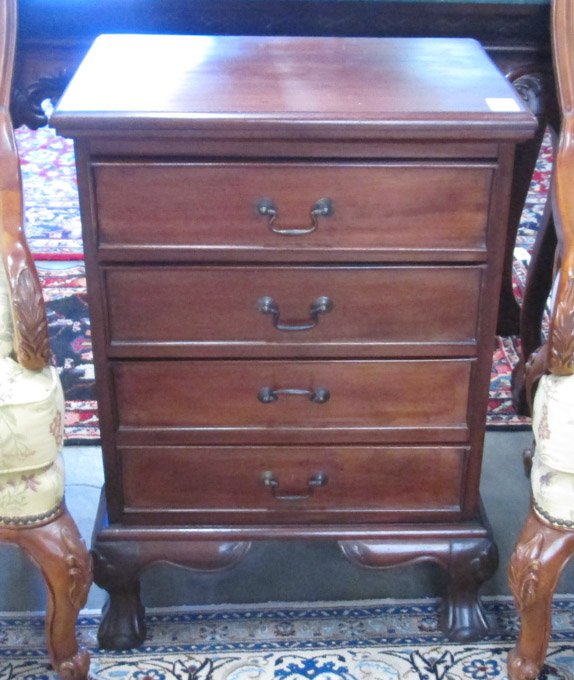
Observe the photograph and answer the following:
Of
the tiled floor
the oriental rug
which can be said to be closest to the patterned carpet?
the tiled floor

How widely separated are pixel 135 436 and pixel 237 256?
0.28 m

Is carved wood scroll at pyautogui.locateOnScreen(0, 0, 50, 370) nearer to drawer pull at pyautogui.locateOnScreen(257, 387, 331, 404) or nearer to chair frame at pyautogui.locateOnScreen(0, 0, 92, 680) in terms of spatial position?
chair frame at pyautogui.locateOnScreen(0, 0, 92, 680)

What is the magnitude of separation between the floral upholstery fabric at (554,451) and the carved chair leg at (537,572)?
0.08ft

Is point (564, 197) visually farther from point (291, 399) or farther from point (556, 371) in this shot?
point (291, 399)

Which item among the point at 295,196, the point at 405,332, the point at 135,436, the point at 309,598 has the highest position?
the point at 295,196

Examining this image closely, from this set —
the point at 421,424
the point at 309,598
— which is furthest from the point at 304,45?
the point at 309,598

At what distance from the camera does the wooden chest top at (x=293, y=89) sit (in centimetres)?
97

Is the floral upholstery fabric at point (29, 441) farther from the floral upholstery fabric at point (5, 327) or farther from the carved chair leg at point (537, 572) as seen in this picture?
the carved chair leg at point (537, 572)

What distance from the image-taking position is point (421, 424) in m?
1.16

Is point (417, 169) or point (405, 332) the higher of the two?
point (417, 169)

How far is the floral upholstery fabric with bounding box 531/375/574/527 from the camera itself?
102 centimetres

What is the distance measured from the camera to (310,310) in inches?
42.8

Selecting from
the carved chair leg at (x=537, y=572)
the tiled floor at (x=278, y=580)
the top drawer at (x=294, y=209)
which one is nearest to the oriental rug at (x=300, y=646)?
the tiled floor at (x=278, y=580)

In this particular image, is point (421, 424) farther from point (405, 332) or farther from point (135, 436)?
point (135, 436)
